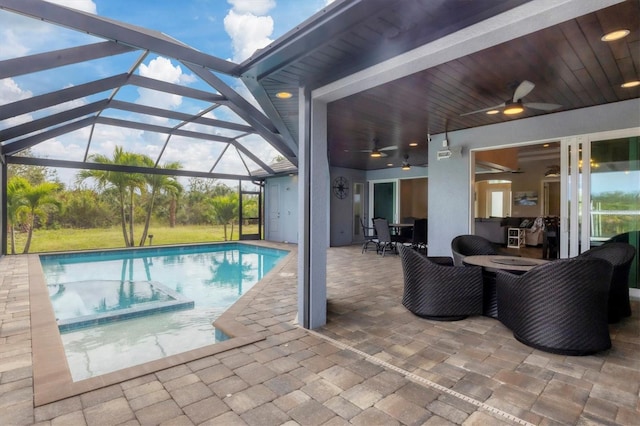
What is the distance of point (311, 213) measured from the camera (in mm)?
3320

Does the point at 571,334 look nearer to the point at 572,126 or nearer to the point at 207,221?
the point at 572,126

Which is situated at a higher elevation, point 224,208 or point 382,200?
point 382,200

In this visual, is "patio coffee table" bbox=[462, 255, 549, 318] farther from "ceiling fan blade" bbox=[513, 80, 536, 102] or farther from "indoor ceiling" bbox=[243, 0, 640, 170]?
"indoor ceiling" bbox=[243, 0, 640, 170]

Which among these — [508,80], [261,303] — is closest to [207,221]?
[261,303]

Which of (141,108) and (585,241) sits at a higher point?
(141,108)

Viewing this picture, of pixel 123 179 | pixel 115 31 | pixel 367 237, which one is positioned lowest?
pixel 367 237

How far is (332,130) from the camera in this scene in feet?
19.4

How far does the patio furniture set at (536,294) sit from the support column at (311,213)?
3.69 feet

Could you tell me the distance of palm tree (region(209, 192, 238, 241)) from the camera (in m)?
12.4

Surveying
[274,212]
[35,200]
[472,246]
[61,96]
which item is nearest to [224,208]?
[274,212]

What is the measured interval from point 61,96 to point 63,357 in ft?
15.0

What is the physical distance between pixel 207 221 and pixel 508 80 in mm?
11074

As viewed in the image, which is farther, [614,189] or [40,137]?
[40,137]

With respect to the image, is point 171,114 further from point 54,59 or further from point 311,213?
point 311,213
